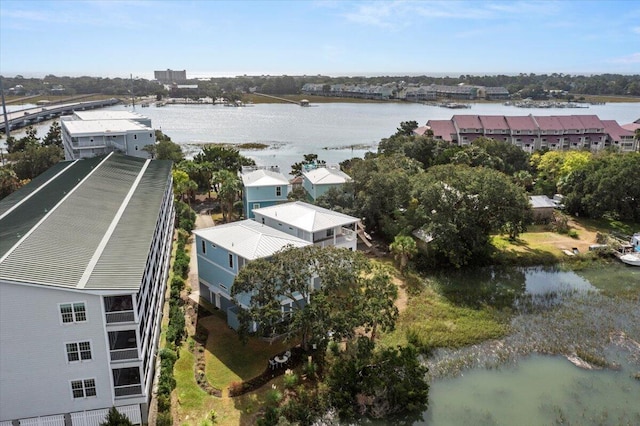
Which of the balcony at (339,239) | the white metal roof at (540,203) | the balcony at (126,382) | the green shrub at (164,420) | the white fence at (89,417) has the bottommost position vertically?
the green shrub at (164,420)

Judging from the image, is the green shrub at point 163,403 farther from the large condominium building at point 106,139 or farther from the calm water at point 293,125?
the calm water at point 293,125

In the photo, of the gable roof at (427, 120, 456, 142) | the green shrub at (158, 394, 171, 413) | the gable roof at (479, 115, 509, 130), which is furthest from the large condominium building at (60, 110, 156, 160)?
the gable roof at (479, 115, 509, 130)

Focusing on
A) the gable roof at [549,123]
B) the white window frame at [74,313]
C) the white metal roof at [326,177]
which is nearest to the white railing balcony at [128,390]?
the white window frame at [74,313]

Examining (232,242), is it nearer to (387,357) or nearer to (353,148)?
(387,357)

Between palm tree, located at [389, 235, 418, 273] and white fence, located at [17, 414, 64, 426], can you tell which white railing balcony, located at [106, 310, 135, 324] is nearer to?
white fence, located at [17, 414, 64, 426]

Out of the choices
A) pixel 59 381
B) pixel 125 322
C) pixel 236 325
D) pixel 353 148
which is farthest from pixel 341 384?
pixel 353 148
